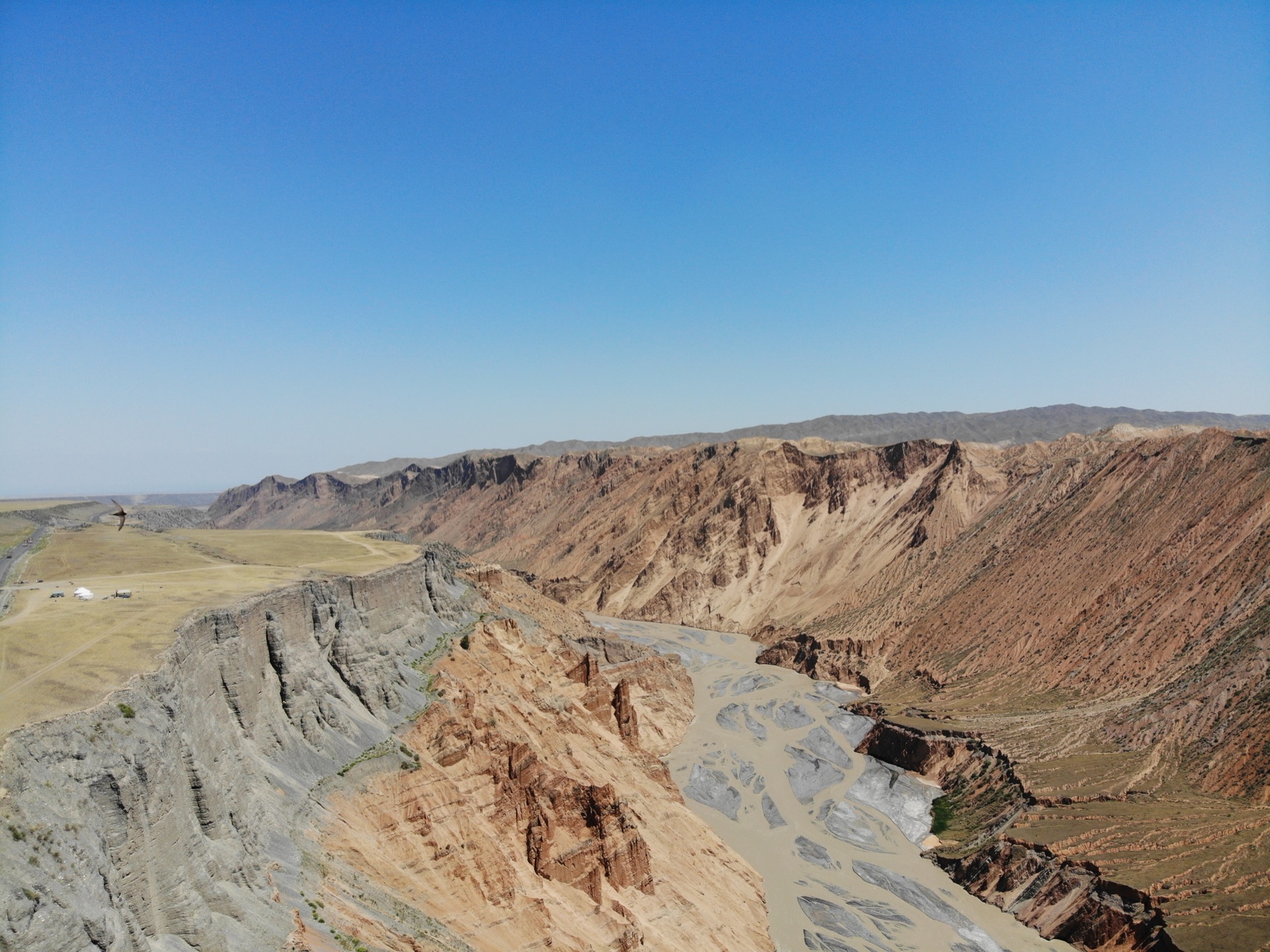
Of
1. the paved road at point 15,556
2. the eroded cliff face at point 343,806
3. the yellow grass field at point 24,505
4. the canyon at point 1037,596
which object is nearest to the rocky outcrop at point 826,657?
the canyon at point 1037,596

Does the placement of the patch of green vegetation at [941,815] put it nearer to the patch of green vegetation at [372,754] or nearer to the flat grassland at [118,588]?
the patch of green vegetation at [372,754]

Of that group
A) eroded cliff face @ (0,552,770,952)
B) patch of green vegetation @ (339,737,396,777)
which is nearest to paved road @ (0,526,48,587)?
eroded cliff face @ (0,552,770,952)

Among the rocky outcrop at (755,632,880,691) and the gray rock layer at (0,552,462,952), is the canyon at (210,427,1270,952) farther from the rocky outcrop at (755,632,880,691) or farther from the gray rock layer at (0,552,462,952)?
the gray rock layer at (0,552,462,952)

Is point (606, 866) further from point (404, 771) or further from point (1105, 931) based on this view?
point (1105, 931)

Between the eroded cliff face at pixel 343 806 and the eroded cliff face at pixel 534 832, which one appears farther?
the eroded cliff face at pixel 534 832

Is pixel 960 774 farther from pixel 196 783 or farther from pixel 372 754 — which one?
pixel 196 783

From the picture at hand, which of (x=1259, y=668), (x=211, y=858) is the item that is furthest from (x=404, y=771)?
(x=1259, y=668)
